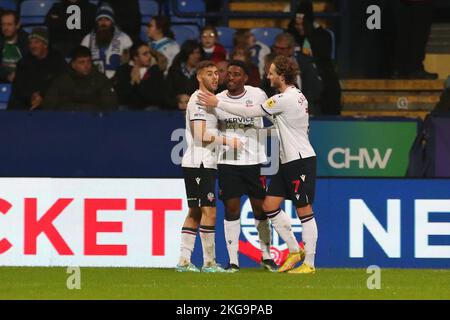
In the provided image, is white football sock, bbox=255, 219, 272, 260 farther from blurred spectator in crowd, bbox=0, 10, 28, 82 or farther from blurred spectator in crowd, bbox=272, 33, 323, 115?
blurred spectator in crowd, bbox=0, 10, 28, 82

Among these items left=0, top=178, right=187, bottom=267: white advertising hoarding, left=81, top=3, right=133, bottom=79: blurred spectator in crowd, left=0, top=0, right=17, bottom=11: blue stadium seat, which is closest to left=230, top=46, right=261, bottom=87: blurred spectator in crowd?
left=81, top=3, right=133, bottom=79: blurred spectator in crowd

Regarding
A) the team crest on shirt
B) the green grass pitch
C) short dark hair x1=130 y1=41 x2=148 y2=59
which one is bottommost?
the green grass pitch

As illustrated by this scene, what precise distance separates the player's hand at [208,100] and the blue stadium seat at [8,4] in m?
7.14

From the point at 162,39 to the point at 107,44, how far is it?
71 cm

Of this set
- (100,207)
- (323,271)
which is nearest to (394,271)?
(323,271)

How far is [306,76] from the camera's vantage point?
688 inches

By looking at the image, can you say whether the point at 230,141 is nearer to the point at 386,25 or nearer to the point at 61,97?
the point at 61,97

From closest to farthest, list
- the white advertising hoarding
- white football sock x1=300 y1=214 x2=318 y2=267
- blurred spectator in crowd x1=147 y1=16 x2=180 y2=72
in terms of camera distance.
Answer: white football sock x1=300 y1=214 x2=318 y2=267 → the white advertising hoarding → blurred spectator in crowd x1=147 y1=16 x2=180 y2=72

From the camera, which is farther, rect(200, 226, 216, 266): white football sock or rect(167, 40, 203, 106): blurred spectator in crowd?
rect(167, 40, 203, 106): blurred spectator in crowd

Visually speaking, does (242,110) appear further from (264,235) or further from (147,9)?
(147,9)

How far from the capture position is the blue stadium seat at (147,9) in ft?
65.9

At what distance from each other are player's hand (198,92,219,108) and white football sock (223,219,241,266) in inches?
48.9

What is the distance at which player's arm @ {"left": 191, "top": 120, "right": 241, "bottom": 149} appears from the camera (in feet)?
45.3

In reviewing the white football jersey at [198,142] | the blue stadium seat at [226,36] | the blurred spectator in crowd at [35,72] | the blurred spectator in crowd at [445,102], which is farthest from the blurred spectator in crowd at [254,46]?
the white football jersey at [198,142]
